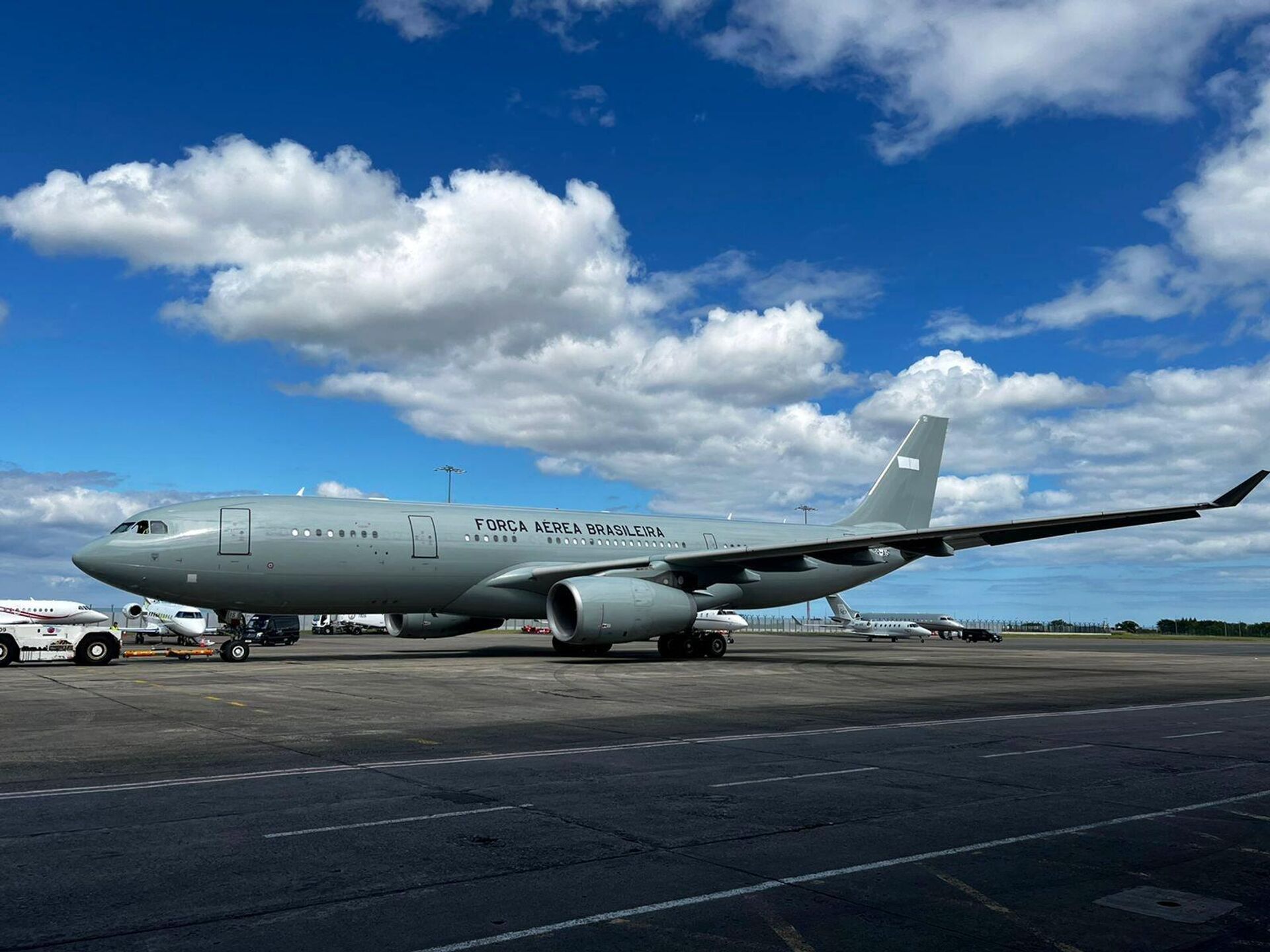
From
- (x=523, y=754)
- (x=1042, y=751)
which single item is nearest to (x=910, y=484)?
(x=1042, y=751)

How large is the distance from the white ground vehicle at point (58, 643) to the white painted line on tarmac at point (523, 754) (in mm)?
20441

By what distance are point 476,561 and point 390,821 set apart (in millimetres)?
22083

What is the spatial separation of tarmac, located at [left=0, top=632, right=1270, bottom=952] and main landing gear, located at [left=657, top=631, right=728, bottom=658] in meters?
15.5

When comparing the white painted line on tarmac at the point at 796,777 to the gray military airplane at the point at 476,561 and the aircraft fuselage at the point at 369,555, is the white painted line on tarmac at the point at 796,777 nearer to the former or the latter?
the gray military airplane at the point at 476,561

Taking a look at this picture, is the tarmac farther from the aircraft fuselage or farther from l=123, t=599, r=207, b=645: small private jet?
l=123, t=599, r=207, b=645: small private jet

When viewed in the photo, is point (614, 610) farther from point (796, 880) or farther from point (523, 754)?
point (796, 880)

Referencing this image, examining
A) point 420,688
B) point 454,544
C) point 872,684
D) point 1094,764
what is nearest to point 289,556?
point 454,544

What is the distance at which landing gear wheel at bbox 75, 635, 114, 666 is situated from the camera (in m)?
26.8

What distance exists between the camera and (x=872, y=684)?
21609mm

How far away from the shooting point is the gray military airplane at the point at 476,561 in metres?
25.2

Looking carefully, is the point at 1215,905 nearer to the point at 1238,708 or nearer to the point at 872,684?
the point at 1238,708

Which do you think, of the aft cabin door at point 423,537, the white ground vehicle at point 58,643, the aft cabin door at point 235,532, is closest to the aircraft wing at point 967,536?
the aft cabin door at point 423,537

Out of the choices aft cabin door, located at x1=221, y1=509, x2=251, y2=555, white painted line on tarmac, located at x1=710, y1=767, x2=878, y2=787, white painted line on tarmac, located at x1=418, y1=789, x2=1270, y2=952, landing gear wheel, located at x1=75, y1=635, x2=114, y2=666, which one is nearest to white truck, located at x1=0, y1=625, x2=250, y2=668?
landing gear wheel, located at x1=75, y1=635, x2=114, y2=666

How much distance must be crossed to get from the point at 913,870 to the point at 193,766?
7.27m
